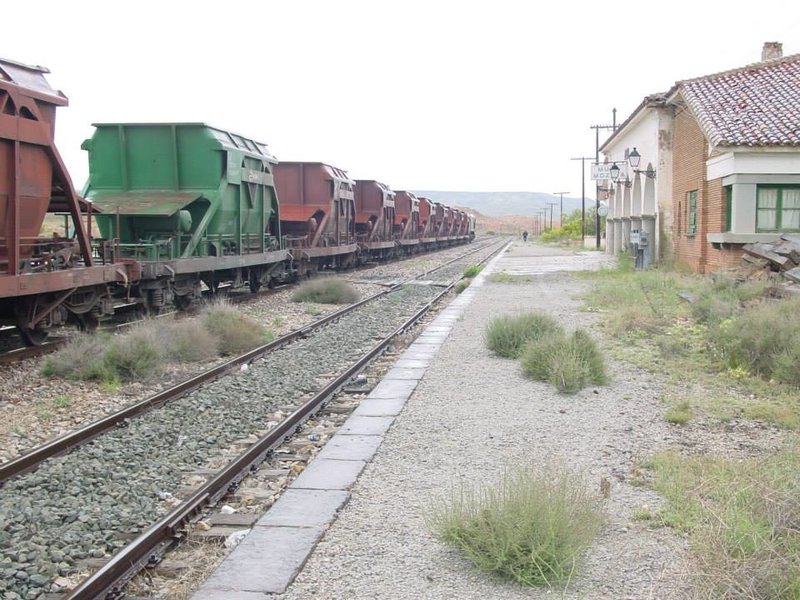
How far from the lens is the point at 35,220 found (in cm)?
1100

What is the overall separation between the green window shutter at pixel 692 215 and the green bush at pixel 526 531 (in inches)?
850

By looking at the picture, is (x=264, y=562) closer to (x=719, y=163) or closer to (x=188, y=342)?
(x=188, y=342)

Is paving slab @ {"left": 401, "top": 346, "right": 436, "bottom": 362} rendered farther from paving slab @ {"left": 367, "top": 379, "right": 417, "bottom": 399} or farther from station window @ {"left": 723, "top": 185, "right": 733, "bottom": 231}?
station window @ {"left": 723, "top": 185, "right": 733, "bottom": 231}

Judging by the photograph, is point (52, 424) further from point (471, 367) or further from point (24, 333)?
point (471, 367)

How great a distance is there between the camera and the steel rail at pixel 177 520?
4.57 metres

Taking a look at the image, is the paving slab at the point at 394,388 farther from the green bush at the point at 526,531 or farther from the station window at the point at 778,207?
the station window at the point at 778,207

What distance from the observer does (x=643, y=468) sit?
21.0ft

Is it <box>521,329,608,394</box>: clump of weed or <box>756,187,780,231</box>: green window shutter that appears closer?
<box>521,329,608,394</box>: clump of weed

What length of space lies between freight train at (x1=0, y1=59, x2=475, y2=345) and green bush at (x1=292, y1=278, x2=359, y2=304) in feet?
4.00

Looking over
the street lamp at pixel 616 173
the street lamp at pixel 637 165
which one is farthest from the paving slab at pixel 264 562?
the street lamp at pixel 616 173

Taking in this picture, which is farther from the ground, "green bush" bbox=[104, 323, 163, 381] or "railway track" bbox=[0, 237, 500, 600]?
"green bush" bbox=[104, 323, 163, 381]

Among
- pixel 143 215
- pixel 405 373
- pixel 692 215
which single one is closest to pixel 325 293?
pixel 143 215

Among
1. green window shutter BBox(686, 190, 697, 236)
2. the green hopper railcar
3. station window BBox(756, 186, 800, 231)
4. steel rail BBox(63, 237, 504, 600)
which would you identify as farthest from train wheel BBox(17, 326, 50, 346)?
green window shutter BBox(686, 190, 697, 236)

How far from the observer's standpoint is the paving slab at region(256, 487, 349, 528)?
5383mm
